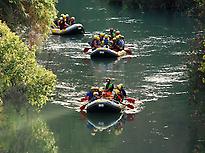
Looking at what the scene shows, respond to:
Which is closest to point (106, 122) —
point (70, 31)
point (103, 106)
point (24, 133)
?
point (103, 106)

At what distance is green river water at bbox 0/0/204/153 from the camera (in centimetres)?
1967

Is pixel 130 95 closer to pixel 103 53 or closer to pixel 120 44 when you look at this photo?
pixel 103 53

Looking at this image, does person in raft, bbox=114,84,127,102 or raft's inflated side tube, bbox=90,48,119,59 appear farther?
raft's inflated side tube, bbox=90,48,119,59

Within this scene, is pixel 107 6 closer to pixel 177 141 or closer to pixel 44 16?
pixel 44 16

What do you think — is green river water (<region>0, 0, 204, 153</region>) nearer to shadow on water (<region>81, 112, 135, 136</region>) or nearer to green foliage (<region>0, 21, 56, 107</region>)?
shadow on water (<region>81, 112, 135, 136</region>)

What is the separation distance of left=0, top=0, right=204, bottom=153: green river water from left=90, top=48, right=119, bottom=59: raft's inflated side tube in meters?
0.42

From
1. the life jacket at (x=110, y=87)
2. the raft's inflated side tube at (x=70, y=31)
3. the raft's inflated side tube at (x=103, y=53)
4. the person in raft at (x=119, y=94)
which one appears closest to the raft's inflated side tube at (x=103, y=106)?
the person in raft at (x=119, y=94)

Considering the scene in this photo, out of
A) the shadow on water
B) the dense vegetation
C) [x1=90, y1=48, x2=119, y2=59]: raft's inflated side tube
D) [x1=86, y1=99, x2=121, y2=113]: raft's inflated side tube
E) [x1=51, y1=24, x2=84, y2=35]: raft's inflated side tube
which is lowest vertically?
[x1=51, y1=24, x2=84, y2=35]: raft's inflated side tube

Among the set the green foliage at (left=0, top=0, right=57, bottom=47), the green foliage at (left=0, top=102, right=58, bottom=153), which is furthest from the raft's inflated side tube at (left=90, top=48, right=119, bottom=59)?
the green foliage at (left=0, top=102, right=58, bottom=153)

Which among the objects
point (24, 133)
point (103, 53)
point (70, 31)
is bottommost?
point (70, 31)

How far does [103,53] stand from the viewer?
106 feet

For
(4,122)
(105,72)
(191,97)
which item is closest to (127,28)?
(105,72)

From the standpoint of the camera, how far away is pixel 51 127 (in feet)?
68.6

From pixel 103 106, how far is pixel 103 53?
10195mm
